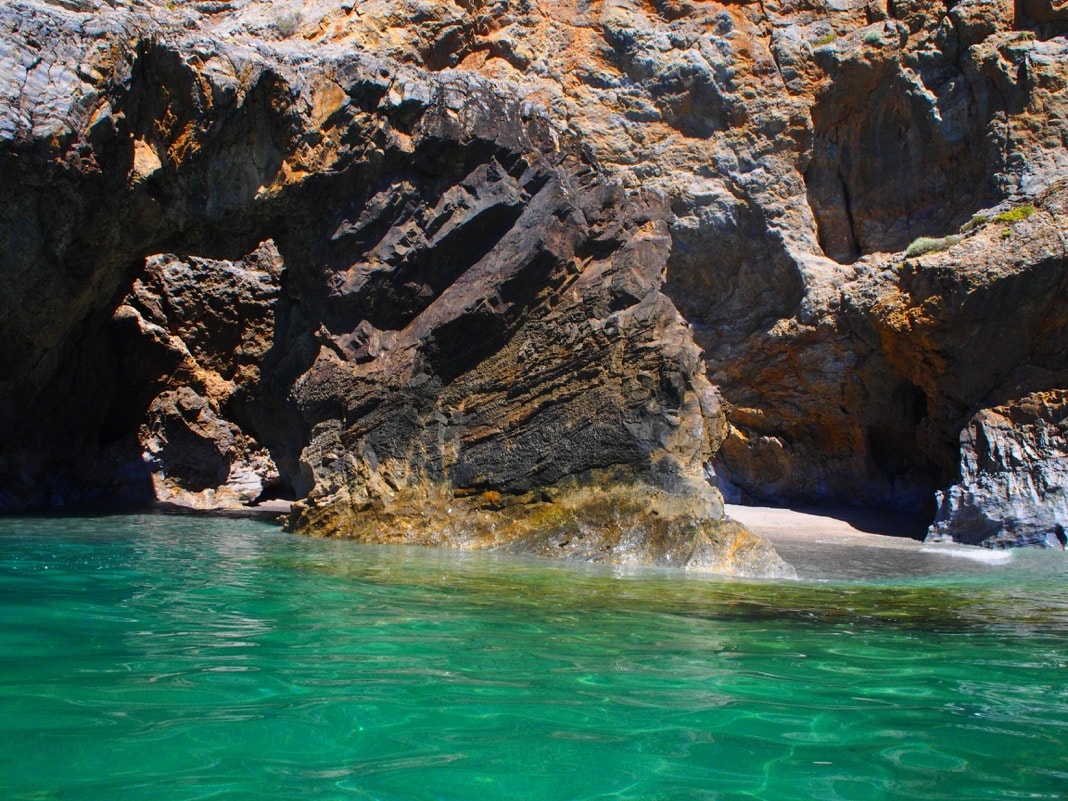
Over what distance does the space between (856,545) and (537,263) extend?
23.4ft

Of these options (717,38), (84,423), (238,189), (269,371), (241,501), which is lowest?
(241,501)

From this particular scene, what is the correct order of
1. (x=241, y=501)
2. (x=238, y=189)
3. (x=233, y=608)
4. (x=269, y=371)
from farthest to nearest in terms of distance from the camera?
(x=241, y=501) < (x=269, y=371) < (x=238, y=189) < (x=233, y=608)

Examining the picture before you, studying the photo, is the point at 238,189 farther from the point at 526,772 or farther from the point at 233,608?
the point at 526,772

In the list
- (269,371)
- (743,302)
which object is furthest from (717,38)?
(269,371)

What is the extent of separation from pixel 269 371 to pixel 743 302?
12.5 metres

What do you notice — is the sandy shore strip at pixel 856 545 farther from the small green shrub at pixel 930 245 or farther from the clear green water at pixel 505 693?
the small green shrub at pixel 930 245

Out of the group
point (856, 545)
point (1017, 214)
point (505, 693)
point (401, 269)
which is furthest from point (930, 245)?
point (505, 693)

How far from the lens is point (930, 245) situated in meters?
18.2

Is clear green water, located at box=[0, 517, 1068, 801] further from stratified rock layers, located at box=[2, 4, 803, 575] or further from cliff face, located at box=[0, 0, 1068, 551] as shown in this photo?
stratified rock layers, located at box=[2, 4, 803, 575]

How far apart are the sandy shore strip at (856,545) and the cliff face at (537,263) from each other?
1.07 metres

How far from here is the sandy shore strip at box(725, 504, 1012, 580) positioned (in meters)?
10.1

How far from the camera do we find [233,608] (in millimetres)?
5133

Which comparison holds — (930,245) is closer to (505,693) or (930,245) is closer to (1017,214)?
(1017,214)

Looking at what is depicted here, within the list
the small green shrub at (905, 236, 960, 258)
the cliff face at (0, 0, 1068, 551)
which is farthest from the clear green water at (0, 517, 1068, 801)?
the small green shrub at (905, 236, 960, 258)
